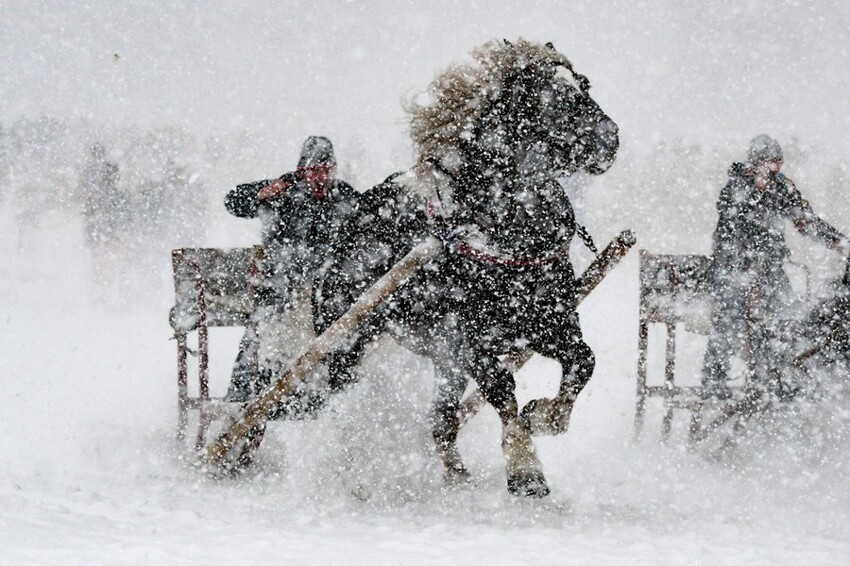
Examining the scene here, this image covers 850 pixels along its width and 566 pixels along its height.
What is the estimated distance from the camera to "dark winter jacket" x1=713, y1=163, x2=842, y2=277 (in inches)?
227

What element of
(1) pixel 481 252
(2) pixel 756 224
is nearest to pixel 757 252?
(2) pixel 756 224

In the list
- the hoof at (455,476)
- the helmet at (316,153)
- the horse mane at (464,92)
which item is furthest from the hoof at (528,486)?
the helmet at (316,153)

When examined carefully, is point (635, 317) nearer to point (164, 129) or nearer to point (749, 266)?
point (749, 266)

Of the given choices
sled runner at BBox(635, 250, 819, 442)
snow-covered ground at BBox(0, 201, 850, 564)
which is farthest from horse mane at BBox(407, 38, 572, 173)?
sled runner at BBox(635, 250, 819, 442)

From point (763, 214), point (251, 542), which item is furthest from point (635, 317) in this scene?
point (251, 542)

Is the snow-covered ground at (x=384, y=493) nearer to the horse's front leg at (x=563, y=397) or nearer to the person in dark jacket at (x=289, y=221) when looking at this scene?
the horse's front leg at (x=563, y=397)

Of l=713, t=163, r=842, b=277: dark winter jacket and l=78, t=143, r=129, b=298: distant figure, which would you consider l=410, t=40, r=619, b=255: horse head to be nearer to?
l=713, t=163, r=842, b=277: dark winter jacket

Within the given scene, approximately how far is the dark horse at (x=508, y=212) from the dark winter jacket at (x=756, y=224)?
2341 millimetres

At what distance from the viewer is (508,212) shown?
3670 millimetres

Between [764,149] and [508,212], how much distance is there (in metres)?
2.97

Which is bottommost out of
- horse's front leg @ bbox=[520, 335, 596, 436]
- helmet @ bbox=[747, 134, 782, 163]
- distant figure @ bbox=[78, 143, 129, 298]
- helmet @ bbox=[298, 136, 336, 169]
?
horse's front leg @ bbox=[520, 335, 596, 436]

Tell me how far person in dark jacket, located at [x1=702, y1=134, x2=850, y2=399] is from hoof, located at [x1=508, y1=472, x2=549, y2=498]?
101 inches

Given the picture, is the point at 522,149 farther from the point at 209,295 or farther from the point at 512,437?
the point at 209,295

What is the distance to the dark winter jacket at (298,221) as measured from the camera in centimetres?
511
